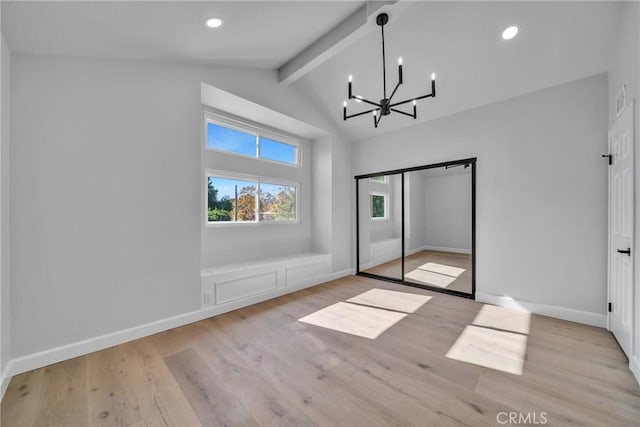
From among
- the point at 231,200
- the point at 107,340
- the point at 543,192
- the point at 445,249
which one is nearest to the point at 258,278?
the point at 231,200

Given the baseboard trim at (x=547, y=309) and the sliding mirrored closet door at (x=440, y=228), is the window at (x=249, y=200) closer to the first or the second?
the sliding mirrored closet door at (x=440, y=228)

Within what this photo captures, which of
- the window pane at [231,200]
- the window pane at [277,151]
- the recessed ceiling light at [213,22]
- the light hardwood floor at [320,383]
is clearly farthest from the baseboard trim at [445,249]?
the recessed ceiling light at [213,22]

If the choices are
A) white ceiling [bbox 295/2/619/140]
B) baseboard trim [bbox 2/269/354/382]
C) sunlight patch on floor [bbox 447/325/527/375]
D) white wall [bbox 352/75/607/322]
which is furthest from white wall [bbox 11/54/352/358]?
white wall [bbox 352/75/607/322]

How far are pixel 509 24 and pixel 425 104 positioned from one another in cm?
136

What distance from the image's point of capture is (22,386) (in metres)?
1.90

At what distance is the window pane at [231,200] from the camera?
385 cm

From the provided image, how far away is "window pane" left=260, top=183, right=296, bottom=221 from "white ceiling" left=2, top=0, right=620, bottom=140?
6.56 ft

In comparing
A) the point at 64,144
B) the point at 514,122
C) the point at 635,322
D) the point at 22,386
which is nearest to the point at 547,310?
the point at 635,322

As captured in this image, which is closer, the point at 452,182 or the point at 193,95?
the point at 193,95

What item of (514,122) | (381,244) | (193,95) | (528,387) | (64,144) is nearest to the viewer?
(528,387)

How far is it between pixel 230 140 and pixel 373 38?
2534mm

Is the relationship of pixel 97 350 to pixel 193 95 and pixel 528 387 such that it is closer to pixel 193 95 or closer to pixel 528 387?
pixel 193 95

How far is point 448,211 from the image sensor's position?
13.9ft

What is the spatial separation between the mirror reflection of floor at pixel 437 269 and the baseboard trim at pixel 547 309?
0.33m
